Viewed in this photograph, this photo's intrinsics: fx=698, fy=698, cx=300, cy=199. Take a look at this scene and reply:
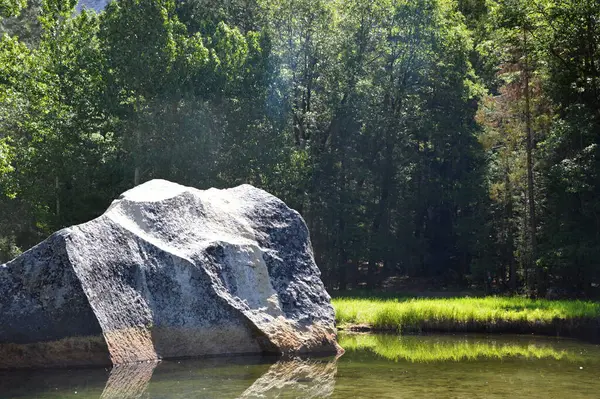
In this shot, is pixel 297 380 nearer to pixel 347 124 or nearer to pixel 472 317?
pixel 472 317

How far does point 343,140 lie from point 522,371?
2634 cm

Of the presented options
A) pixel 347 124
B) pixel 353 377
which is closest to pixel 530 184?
pixel 347 124

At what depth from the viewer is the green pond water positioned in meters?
9.52

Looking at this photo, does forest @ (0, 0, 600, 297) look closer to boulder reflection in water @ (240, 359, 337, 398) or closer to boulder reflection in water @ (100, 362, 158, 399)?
boulder reflection in water @ (100, 362, 158, 399)

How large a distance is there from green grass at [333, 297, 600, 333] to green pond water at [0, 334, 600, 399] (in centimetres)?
338

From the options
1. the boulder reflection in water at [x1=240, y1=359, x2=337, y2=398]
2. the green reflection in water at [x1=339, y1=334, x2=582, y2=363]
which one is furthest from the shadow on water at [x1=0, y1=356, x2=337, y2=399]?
the green reflection in water at [x1=339, y1=334, x2=582, y2=363]

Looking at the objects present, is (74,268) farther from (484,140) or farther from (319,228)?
(319,228)

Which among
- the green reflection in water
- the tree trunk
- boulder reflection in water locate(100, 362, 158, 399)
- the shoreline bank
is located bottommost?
boulder reflection in water locate(100, 362, 158, 399)

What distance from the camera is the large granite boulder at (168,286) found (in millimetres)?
11586

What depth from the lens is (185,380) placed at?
34.4ft

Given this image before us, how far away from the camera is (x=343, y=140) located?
37250 mm

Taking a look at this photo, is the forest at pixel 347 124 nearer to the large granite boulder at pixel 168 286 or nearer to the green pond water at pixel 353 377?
the large granite boulder at pixel 168 286

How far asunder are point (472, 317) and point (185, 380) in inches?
395

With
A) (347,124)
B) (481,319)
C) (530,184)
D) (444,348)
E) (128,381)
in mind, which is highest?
(347,124)
